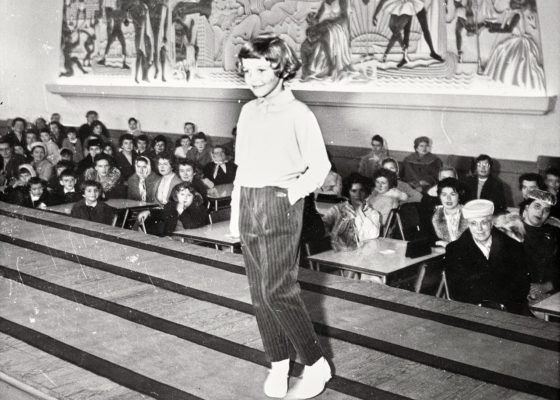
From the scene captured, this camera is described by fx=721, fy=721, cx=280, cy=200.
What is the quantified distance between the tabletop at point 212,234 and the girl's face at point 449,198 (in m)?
1.85

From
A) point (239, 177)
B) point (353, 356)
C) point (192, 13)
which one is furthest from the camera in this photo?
point (192, 13)

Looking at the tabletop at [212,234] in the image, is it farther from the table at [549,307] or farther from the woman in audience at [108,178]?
the table at [549,307]

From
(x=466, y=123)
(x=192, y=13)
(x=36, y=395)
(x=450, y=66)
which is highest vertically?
(x=192, y=13)

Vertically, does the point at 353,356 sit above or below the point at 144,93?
below

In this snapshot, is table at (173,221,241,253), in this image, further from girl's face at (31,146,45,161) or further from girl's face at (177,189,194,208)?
girl's face at (31,146,45,161)

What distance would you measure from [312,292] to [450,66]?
6.02 meters

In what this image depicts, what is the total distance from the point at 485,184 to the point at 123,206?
4.04m

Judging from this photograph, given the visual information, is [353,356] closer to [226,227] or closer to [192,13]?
[226,227]

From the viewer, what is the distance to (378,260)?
18.0ft

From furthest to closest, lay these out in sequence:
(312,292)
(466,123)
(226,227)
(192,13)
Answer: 1. (192,13)
2. (466,123)
3. (226,227)
4. (312,292)

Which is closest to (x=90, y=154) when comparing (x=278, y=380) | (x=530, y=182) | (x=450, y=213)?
(x=450, y=213)

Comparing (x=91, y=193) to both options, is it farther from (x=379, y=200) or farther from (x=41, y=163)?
(x=41, y=163)

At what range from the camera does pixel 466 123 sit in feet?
31.8

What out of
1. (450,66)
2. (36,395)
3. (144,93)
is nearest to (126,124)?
(144,93)
